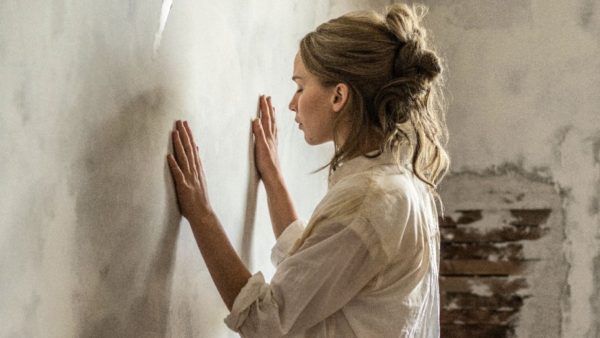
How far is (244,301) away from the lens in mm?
1712

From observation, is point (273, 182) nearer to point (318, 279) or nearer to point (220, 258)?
point (220, 258)

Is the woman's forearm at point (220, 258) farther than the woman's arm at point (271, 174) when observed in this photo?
No

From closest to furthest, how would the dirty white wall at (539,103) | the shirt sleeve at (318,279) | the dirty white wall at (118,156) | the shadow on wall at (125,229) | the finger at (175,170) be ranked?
1. the dirty white wall at (118,156)
2. the shadow on wall at (125,229)
3. the shirt sleeve at (318,279)
4. the finger at (175,170)
5. the dirty white wall at (539,103)

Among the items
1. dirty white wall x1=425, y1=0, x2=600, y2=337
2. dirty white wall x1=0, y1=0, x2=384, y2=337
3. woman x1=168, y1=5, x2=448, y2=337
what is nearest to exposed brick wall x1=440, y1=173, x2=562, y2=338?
dirty white wall x1=425, y1=0, x2=600, y2=337

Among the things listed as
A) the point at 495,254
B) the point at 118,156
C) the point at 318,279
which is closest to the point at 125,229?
the point at 118,156

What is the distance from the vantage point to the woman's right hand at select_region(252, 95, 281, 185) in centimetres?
221

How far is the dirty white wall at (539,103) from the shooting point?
338 centimetres

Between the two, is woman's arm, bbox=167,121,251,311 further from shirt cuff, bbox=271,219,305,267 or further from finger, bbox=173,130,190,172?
shirt cuff, bbox=271,219,305,267

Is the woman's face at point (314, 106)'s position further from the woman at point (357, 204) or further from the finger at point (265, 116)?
the finger at point (265, 116)

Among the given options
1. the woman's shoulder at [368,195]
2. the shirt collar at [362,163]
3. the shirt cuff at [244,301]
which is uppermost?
the shirt collar at [362,163]

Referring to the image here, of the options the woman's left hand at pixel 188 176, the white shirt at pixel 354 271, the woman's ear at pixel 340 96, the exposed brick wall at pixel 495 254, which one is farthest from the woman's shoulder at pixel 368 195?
the exposed brick wall at pixel 495 254

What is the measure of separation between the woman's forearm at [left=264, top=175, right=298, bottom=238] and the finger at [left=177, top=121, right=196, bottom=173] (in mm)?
435

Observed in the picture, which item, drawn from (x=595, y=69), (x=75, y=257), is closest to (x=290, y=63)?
(x=75, y=257)

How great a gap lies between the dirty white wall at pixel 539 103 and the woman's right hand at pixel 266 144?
1.42m
